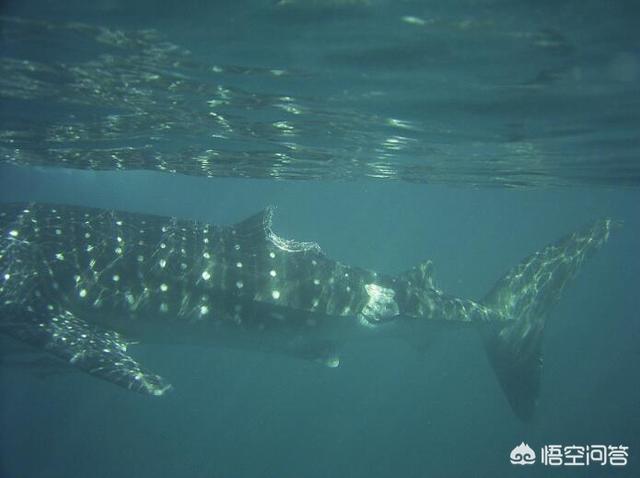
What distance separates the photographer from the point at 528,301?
17500 mm

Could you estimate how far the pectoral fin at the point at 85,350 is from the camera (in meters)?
10.5

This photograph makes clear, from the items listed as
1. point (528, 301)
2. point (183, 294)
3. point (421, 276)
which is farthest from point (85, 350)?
point (528, 301)

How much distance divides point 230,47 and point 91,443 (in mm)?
30055

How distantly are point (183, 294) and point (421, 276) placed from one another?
753 cm

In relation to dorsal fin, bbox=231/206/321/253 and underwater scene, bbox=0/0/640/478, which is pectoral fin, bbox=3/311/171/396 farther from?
dorsal fin, bbox=231/206/321/253

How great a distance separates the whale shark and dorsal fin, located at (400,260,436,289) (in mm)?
35

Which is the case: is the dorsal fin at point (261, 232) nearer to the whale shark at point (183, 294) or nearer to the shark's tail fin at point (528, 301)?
the whale shark at point (183, 294)

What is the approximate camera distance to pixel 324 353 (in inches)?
569

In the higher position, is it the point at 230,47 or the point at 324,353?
the point at 230,47

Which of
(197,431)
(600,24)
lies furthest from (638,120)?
(197,431)

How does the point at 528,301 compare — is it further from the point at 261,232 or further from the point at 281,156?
the point at 281,156

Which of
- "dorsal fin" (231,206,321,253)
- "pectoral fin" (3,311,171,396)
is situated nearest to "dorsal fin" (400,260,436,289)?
"dorsal fin" (231,206,321,253)

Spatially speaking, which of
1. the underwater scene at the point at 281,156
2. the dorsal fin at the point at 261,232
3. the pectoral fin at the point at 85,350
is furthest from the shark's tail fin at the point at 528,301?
the pectoral fin at the point at 85,350

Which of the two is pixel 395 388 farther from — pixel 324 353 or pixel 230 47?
pixel 230 47
